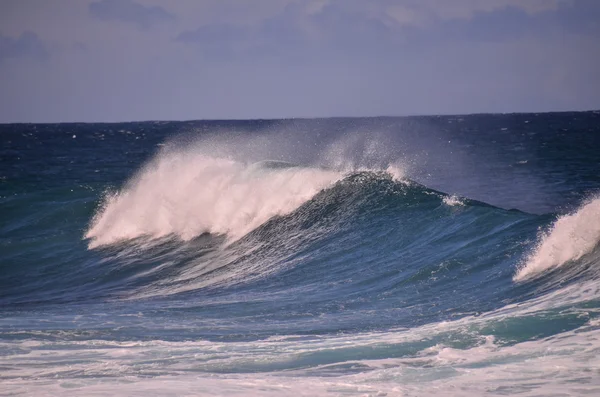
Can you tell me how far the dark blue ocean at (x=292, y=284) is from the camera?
22.1ft

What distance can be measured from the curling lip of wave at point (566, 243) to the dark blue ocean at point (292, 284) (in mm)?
27

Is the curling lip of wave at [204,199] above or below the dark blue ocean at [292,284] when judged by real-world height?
above

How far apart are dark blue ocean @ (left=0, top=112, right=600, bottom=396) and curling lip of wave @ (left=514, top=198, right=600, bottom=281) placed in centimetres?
3

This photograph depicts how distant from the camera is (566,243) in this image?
36.1ft

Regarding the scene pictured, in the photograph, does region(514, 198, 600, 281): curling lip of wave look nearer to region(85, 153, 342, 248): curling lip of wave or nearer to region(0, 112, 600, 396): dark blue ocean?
region(0, 112, 600, 396): dark blue ocean

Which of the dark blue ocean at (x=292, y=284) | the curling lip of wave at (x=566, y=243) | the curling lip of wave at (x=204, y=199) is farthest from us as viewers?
the curling lip of wave at (x=204, y=199)

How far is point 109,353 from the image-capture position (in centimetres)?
779

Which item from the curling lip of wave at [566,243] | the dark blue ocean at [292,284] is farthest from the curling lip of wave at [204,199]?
the curling lip of wave at [566,243]

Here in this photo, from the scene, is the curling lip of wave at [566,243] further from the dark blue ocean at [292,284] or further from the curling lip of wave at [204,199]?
the curling lip of wave at [204,199]

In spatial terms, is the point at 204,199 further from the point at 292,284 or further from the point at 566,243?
the point at 566,243

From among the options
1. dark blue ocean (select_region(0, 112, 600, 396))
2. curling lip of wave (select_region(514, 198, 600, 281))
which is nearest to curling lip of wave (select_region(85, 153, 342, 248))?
dark blue ocean (select_region(0, 112, 600, 396))

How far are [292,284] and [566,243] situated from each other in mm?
4124

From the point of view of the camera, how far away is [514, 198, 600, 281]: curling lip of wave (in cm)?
1070

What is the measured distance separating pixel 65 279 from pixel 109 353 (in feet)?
26.1
